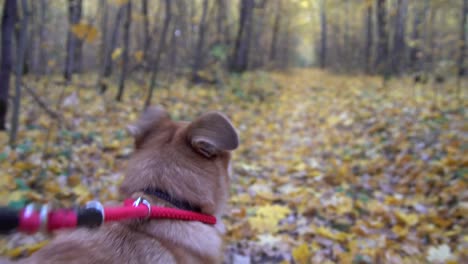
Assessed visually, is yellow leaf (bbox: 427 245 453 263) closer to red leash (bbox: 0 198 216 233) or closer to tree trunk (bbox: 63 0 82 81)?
red leash (bbox: 0 198 216 233)

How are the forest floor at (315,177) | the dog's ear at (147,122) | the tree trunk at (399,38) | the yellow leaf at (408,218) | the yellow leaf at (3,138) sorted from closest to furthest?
the dog's ear at (147,122), the forest floor at (315,177), the yellow leaf at (408,218), the yellow leaf at (3,138), the tree trunk at (399,38)

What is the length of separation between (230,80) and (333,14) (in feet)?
88.9

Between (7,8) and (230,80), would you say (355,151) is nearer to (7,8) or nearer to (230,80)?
(7,8)

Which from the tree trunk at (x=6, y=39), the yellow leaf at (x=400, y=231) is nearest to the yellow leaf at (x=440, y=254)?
the yellow leaf at (x=400, y=231)

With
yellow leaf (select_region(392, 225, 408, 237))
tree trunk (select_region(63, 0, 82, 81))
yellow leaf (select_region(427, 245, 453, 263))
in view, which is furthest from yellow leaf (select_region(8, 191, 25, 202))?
yellow leaf (select_region(427, 245, 453, 263))

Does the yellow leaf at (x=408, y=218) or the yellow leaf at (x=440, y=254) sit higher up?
the yellow leaf at (x=408, y=218)

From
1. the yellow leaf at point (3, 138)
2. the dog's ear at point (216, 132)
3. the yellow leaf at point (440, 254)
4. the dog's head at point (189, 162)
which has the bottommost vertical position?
the yellow leaf at point (440, 254)

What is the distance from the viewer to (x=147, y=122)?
2.44m

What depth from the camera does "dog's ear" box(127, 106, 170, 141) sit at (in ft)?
7.85

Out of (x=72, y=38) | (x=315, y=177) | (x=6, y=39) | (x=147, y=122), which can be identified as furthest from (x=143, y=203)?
(x=72, y=38)

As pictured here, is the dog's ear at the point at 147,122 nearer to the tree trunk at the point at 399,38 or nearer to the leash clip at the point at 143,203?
the leash clip at the point at 143,203

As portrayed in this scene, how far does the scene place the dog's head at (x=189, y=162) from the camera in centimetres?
207

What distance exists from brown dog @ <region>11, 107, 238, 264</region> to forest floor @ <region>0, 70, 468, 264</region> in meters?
1.75

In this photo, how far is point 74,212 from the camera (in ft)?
5.16
